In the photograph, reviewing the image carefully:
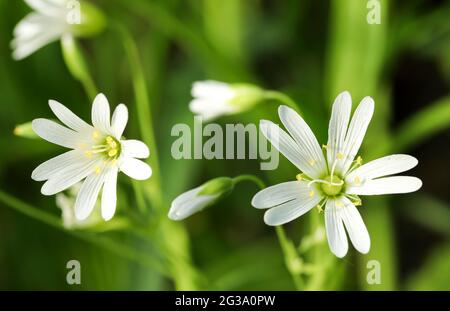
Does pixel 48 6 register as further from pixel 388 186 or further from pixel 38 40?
pixel 388 186

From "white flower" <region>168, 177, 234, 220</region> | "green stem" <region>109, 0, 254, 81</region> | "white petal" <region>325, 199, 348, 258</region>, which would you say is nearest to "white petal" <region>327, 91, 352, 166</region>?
"white petal" <region>325, 199, 348, 258</region>

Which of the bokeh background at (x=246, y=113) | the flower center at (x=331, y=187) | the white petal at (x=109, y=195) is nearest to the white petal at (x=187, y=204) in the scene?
the white petal at (x=109, y=195)

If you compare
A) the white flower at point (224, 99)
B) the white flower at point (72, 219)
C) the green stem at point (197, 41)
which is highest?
the green stem at point (197, 41)

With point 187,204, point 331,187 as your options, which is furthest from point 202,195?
point 331,187

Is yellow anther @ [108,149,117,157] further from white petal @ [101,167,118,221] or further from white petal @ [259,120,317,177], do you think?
white petal @ [259,120,317,177]

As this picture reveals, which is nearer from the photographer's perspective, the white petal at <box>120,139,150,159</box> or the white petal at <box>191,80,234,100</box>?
the white petal at <box>120,139,150,159</box>

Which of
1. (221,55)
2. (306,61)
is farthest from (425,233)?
(221,55)

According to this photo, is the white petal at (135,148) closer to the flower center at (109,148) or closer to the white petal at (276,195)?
the flower center at (109,148)
